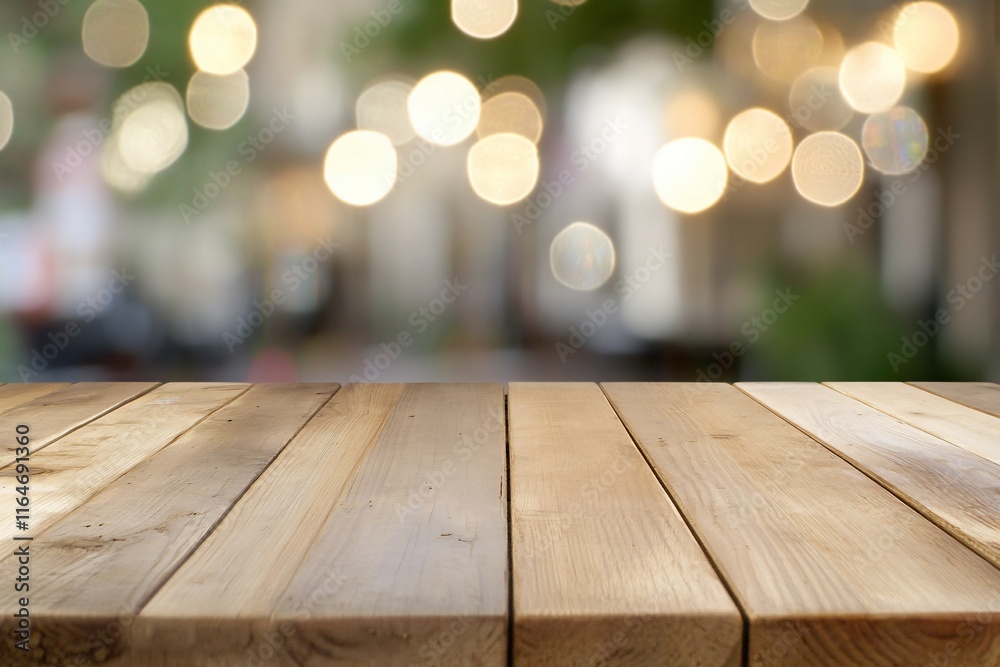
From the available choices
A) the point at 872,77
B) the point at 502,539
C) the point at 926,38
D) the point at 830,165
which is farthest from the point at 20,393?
the point at 926,38

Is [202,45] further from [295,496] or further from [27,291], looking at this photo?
[295,496]

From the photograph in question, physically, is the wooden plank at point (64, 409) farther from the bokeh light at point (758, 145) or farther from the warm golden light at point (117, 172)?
the bokeh light at point (758, 145)

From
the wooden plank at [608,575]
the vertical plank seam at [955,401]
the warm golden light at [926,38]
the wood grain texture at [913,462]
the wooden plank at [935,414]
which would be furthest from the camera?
the warm golden light at [926,38]

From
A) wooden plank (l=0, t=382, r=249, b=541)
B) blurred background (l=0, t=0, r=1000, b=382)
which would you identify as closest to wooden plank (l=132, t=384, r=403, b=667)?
wooden plank (l=0, t=382, r=249, b=541)

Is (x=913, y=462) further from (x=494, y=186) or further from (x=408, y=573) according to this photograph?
(x=494, y=186)

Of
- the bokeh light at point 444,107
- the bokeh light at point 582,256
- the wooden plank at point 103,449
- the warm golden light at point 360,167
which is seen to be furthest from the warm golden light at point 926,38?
the wooden plank at point 103,449

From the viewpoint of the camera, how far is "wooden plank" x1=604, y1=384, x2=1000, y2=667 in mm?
501

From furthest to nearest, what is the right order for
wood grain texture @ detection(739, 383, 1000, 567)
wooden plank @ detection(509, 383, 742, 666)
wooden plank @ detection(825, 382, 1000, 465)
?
1. wooden plank @ detection(825, 382, 1000, 465)
2. wood grain texture @ detection(739, 383, 1000, 567)
3. wooden plank @ detection(509, 383, 742, 666)

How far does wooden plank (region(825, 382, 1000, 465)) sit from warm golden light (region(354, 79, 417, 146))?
1090 mm

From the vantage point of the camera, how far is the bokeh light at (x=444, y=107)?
1.94m

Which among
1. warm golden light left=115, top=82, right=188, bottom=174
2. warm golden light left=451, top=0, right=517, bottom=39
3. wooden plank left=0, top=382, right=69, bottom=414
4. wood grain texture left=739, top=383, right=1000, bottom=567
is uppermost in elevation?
warm golden light left=451, top=0, right=517, bottom=39

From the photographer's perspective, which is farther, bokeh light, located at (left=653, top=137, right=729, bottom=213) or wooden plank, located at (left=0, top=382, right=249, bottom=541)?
bokeh light, located at (left=653, top=137, right=729, bottom=213)

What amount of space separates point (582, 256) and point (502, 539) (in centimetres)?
136

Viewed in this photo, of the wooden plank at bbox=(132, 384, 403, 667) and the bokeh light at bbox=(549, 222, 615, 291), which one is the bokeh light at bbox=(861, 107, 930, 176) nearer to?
the bokeh light at bbox=(549, 222, 615, 291)
